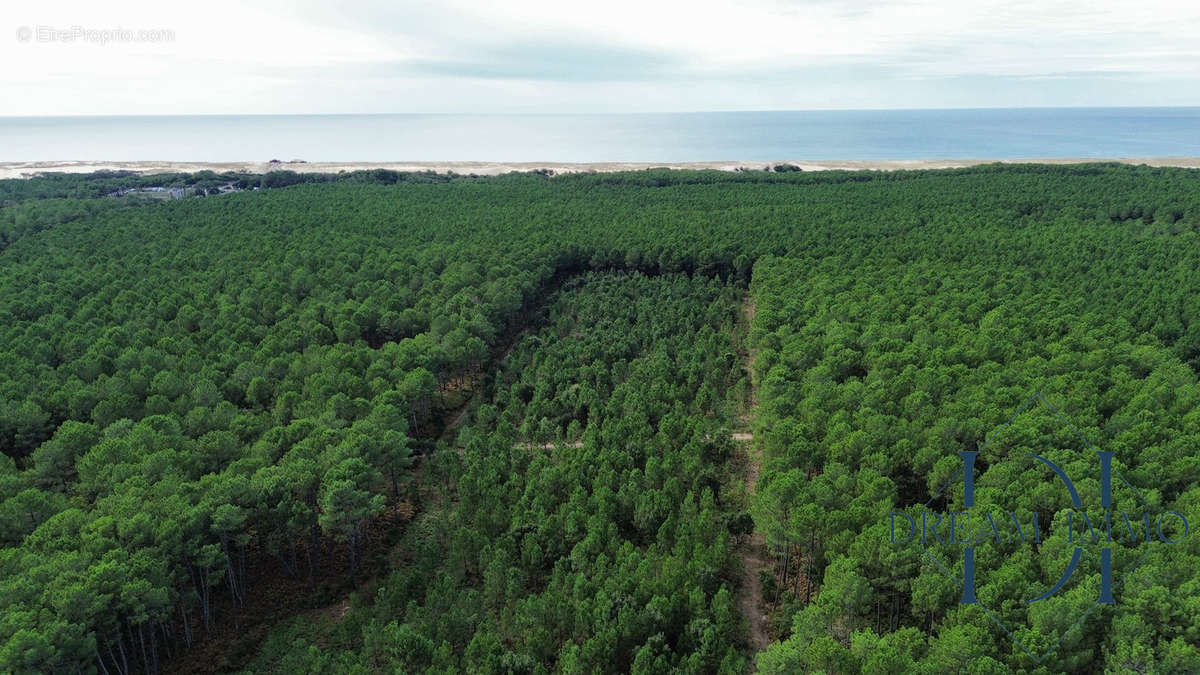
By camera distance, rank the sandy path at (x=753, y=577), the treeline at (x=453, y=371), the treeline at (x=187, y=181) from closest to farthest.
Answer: the treeline at (x=453, y=371), the sandy path at (x=753, y=577), the treeline at (x=187, y=181)

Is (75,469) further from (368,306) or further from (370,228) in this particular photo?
(370,228)

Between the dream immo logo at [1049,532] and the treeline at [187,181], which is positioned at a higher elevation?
the treeline at [187,181]

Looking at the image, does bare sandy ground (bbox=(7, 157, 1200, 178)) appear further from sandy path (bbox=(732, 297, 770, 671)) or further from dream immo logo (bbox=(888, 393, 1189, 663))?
dream immo logo (bbox=(888, 393, 1189, 663))

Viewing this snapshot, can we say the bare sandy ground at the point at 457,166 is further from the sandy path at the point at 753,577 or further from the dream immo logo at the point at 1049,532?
the dream immo logo at the point at 1049,532

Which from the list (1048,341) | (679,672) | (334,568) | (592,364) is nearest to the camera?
(679,672)

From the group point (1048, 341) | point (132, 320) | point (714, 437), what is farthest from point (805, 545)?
point (132, 320)

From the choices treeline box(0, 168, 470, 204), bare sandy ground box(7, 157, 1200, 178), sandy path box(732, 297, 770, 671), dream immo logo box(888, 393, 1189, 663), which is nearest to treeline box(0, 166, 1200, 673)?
sandy path box(732, 297, 770, 671)

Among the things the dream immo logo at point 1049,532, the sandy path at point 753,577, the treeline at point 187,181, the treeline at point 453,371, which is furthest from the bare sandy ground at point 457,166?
the dream immo logo at point 1049,532

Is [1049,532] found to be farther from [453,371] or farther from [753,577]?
[453,371]
